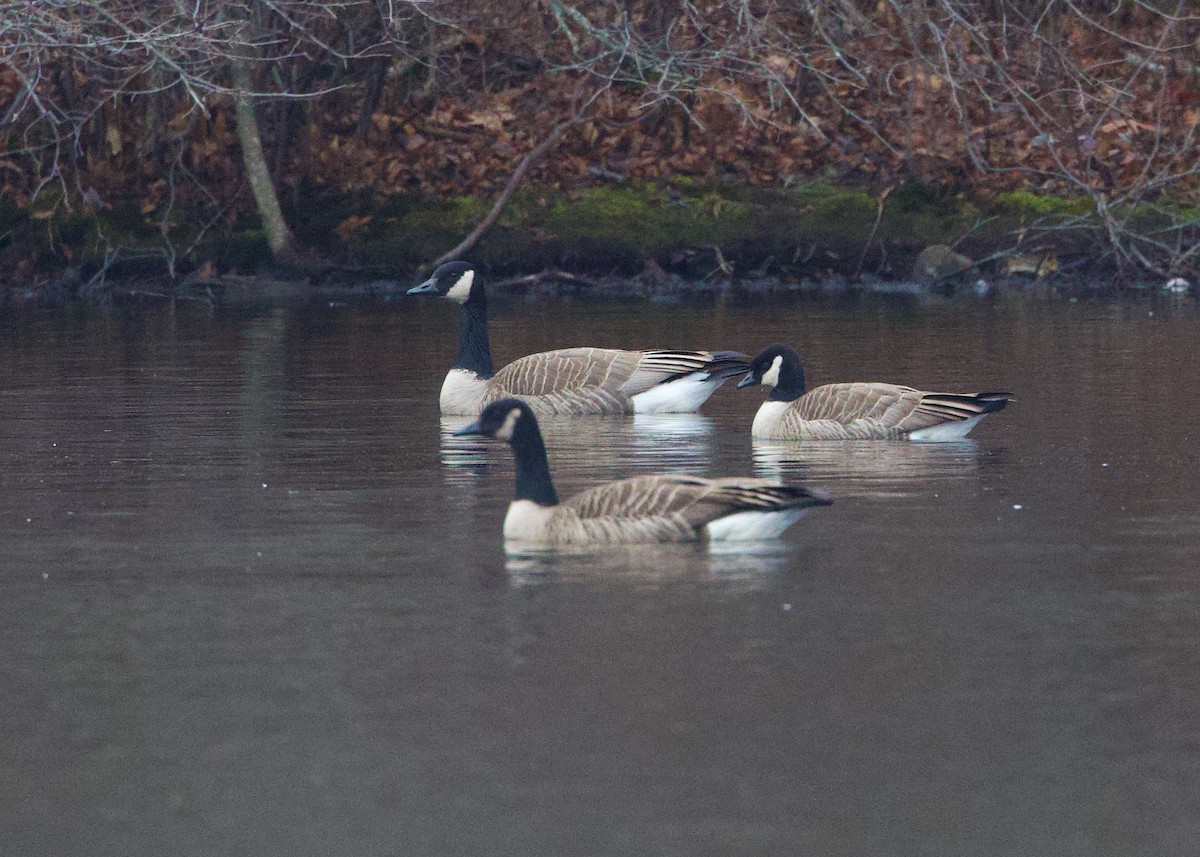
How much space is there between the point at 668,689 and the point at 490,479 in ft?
18.0

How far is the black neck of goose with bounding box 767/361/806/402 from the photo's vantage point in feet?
49.3

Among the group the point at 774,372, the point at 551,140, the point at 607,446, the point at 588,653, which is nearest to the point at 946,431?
the point at 774,372

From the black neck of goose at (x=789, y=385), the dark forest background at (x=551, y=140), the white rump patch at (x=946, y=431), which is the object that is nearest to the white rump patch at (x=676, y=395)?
the black neck of goose at (x=789, y=385)

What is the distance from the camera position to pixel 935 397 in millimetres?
14211

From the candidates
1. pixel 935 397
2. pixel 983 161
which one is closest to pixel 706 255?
pixel 983 161

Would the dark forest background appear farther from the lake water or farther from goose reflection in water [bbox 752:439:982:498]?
the lake water

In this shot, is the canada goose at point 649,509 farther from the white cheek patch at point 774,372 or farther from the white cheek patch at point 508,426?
the white cheek patch at point 774,372

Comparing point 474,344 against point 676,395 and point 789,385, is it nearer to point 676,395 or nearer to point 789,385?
point 676,395

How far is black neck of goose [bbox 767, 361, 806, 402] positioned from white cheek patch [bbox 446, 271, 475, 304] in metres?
3.95

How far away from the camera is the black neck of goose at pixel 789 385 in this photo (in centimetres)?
1502

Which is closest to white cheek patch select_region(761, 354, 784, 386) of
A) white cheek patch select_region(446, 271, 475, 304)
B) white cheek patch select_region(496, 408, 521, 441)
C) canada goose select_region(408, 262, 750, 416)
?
canada goose select_region(408, 262, 750, 416)

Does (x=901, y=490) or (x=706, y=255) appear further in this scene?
(x=706, y=255)

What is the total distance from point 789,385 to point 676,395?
1749mm

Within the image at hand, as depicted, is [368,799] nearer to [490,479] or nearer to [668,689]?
[668,689]
